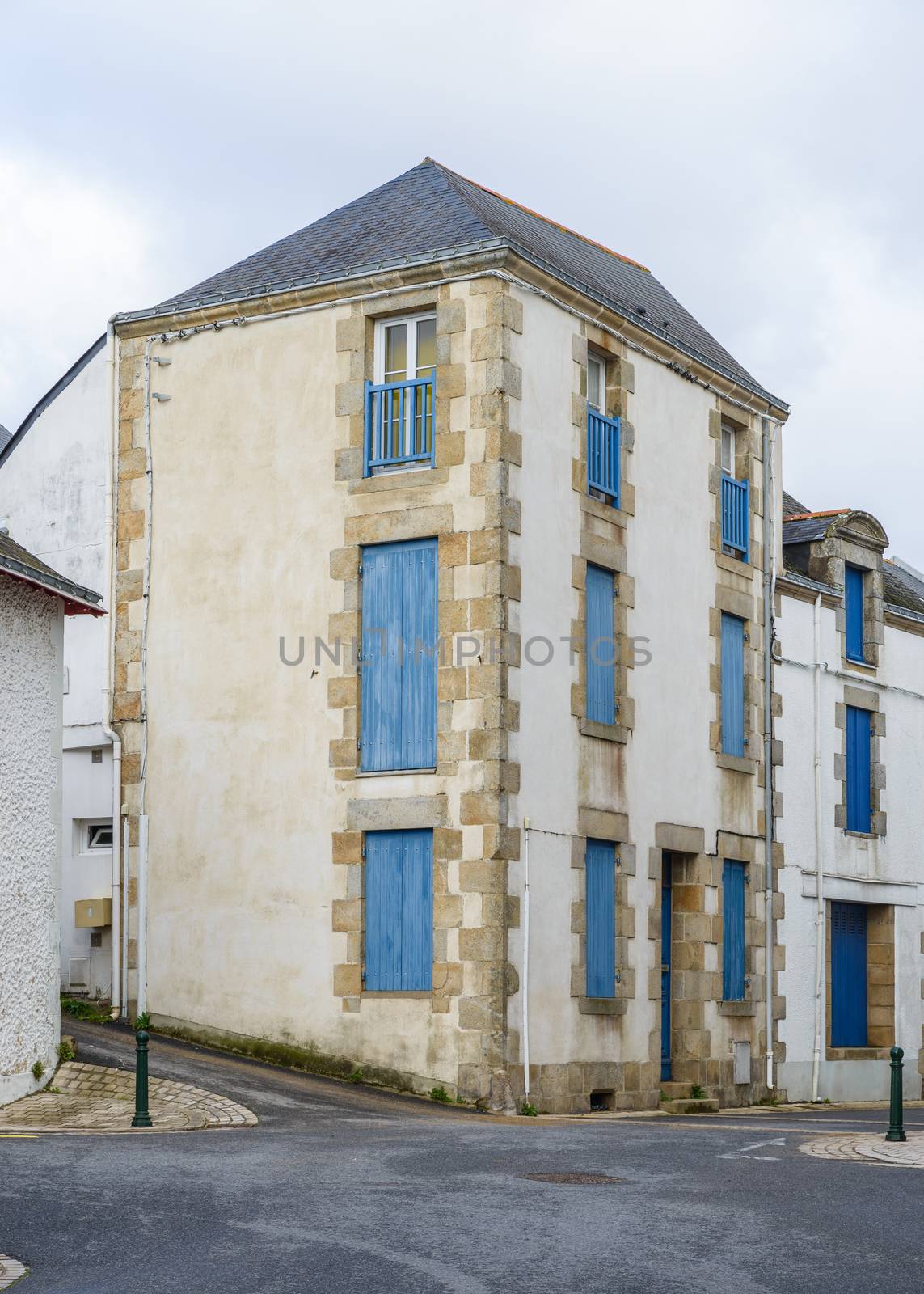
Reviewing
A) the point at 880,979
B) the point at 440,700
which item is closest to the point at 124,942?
the point at 440,700

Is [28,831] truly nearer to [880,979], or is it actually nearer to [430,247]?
[430,247]

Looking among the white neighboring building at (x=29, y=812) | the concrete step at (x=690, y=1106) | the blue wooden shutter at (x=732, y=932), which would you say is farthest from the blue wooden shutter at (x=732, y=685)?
the white neighboring building at (x=29, y=812)

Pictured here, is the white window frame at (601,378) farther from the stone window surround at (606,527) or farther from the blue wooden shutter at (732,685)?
the blue wooden shutter at (732,685)

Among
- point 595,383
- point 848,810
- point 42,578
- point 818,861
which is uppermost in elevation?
point 595,383

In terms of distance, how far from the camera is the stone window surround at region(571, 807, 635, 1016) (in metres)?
17.9

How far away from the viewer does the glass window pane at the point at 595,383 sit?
64.4 feet

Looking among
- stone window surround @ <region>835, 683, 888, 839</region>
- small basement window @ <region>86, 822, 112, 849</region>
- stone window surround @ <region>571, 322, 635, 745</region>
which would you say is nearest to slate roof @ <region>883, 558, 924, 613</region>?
A: stone window surround @ <region>835, 683, 888, 839</region>

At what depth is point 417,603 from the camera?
17.8m

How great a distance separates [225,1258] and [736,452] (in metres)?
16.0

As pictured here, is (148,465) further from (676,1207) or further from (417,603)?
(676,1207)

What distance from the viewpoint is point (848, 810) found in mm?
23859

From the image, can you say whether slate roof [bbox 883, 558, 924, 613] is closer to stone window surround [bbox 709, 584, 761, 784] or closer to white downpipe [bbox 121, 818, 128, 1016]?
stone window surround [bbox 709, 584, 761, 784]

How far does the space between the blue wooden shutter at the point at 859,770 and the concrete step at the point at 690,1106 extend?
207 inches

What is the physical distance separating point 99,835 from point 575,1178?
389 inches
